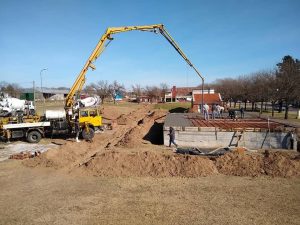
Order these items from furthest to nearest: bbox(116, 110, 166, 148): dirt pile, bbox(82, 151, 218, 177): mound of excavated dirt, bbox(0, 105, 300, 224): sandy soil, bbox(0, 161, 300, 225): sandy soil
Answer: bbox(116, 110, 166, 148): dirt pile → bbox(82, 151, 218, 177): mound of excavated dirt → bbox(0, 105, 300, 224): sandy soil → bbox(0, 161, 300, 225): sandy soil

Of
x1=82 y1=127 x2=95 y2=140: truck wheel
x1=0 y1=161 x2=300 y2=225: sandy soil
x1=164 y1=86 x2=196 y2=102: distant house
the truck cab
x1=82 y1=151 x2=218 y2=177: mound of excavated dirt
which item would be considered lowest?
x1=0 y1=161 x2=300 y2=225: sandy soil

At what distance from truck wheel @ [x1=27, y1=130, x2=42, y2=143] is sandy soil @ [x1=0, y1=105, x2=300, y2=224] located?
538 centimetres

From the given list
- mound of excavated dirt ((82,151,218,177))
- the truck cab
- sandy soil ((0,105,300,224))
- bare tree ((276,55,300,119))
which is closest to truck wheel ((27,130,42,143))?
the truck cab

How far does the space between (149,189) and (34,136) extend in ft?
41.5

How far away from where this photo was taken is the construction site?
8.12m

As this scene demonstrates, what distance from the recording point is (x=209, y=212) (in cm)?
815

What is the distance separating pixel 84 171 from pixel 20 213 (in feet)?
13.8

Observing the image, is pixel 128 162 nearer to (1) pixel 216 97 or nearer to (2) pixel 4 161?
(2) pixel 4 161

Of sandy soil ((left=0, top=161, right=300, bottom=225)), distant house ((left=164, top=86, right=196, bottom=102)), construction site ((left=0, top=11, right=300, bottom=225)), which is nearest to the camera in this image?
Answer: sandy soil ((left=0, top=161, right=300, bottom=225))

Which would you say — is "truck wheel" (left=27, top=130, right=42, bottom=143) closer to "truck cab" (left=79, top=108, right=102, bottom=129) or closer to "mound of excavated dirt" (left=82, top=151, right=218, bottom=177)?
"truck cab" (left=79, top=108, right=102, bottom=129)

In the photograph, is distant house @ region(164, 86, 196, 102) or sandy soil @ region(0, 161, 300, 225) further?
distant house @ region(164, 86, 196, 102)

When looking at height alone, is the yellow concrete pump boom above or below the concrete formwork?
above

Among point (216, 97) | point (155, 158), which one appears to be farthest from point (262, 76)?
point (155, 158)

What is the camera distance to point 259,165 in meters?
12.2
